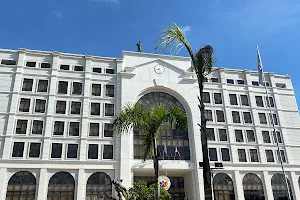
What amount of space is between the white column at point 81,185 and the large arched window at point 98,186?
1.82 ft

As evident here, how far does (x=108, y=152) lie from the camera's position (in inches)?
1553

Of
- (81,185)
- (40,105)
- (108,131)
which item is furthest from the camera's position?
(108,131)

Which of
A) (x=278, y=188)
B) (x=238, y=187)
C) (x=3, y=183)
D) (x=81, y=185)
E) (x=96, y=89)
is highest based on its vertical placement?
(x=96, y=89)

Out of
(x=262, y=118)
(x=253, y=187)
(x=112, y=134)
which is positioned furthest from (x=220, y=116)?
(x=112, y=134)

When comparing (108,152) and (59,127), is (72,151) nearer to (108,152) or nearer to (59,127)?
(59,127)

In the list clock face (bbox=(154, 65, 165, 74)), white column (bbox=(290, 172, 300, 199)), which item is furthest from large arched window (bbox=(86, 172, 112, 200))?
white column (bbox=(290, 172, 300, 199))

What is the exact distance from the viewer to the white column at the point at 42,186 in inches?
1388

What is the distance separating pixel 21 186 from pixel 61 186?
478 cm

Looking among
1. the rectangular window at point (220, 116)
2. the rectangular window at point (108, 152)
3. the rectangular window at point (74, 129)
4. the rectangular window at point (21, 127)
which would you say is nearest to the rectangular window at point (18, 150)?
the rectangular window at point (21, 127)

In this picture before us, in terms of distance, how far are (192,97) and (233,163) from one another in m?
11.8

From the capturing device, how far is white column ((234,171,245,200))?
41344 millimetres

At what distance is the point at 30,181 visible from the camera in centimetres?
3594

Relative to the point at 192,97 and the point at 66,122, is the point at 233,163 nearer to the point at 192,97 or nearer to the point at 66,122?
the point at 192,97

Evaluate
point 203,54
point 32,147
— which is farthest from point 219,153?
point 203,54
